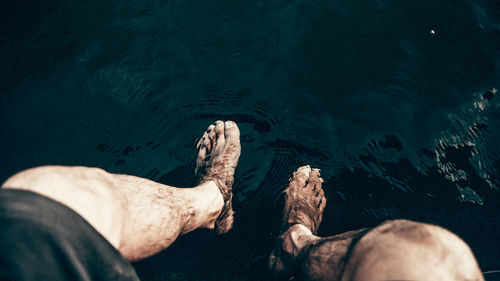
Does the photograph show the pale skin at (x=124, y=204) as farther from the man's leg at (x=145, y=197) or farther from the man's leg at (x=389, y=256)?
the man's leg at (x=389, y=256)

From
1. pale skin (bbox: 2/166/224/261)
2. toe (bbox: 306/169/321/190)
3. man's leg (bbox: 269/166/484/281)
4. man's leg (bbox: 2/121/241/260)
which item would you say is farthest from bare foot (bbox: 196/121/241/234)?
man's leg (bbox: 269/166/484/281)

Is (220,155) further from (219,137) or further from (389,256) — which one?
(389,256)

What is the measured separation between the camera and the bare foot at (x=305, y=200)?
1.96 m

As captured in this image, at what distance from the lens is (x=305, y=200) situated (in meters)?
2.00

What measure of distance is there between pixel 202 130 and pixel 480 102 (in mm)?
2105

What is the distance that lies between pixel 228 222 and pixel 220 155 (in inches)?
18.9

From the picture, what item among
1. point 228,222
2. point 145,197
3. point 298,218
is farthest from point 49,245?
point 298,218

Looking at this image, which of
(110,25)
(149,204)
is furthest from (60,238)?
(110,25)

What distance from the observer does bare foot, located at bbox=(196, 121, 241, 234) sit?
6.90 ft

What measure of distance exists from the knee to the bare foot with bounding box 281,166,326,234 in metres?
0.72

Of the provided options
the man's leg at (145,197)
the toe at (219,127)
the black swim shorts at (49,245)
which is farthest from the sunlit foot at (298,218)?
the black swim shorts at (49,245)

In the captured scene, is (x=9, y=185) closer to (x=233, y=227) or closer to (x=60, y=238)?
(x=60, y=238)

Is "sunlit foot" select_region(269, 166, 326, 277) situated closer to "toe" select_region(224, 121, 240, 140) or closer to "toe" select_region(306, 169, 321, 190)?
Result: "toe" select_region(306, 169, 321, 190)

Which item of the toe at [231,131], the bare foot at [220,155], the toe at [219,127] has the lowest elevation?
the bare foot at [220,155]
